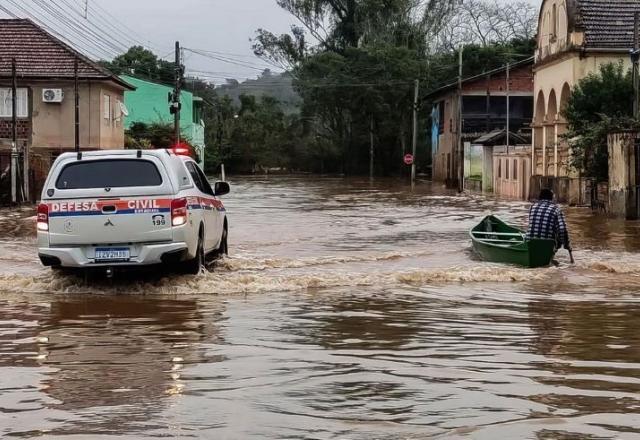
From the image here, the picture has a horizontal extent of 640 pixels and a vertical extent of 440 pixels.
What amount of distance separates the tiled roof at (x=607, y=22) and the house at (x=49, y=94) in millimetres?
19347

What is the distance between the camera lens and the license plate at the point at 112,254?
42.6ft

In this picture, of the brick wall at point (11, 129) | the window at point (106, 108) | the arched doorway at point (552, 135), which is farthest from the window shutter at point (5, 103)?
the arched doorway at point (552, 135)

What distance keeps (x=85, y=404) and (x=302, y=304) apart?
5.86 metres

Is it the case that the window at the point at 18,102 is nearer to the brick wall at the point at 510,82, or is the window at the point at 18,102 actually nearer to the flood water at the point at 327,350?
the flood water at the point at 327,350

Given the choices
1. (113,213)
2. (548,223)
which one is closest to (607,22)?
(548,223)

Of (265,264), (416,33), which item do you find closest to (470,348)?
(265,264)

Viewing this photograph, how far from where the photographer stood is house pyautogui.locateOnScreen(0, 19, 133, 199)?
42688 mm

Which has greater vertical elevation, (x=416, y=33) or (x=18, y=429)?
(x=416, y=33)

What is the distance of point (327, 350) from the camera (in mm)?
8961

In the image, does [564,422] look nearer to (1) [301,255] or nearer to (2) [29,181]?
(1) [301,255]

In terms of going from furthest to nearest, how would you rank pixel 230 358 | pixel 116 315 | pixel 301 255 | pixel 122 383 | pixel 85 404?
pixel 301 255
pixel 116 315
pixel 230 358
pixel 122 383
pixel 85 404

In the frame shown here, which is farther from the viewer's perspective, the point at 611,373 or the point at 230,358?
the point at 230,358

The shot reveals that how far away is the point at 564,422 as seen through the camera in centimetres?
630

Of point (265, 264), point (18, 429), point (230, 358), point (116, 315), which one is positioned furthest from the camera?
point (265, 264)
